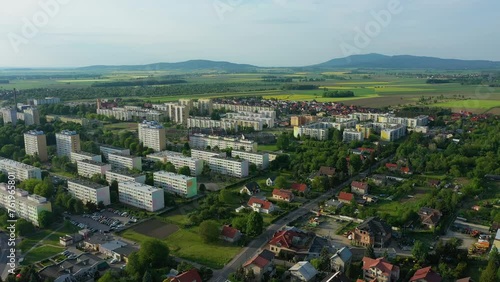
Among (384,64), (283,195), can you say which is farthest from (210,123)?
(384,64)

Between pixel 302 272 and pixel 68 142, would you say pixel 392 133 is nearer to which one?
pixel 302 272

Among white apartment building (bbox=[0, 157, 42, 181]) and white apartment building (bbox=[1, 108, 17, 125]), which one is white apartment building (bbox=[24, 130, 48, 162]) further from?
white apartment building (bbox=[1, 108, 17, 125])

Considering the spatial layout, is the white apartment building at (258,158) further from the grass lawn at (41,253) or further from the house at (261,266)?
the grass lawn at (41,253)

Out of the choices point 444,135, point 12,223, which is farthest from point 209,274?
point 444,135

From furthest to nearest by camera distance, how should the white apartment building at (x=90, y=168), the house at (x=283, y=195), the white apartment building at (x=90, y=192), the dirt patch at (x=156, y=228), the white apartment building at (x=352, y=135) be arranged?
1. the white apartment building at (x=352, y=135)
2. the white apartment building at (x=90, y=168)
3. the house at (x=283, y=195)
4. the white apartment building at (x=90, y=192)
5. the dirt patch at (x=156, y=228)

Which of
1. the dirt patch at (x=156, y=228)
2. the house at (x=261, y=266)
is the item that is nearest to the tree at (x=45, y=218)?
the dirt patch at (x=156, y=228)

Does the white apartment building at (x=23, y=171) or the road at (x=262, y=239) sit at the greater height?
the white apartment building at (x=23, y=171)

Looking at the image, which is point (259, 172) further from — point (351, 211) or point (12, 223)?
point (12, 223)
